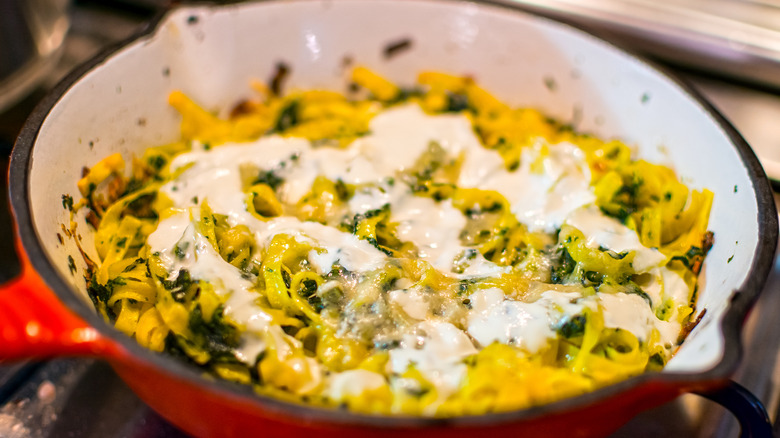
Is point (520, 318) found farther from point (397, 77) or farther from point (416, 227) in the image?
point (397, 77)

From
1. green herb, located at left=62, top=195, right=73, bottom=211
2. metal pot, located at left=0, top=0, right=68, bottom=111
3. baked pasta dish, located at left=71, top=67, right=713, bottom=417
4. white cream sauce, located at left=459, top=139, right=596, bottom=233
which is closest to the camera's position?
baked pasta dish, located at left=71, top=67, right=713, bottom=417

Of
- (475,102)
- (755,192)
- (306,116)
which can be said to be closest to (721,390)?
(755,192)

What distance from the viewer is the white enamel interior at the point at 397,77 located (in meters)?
1.25

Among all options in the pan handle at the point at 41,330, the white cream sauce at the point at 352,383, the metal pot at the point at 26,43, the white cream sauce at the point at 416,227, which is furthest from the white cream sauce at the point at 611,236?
the metal pot at the point at 26,43

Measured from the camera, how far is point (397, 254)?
4.23 feet

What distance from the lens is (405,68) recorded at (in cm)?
187

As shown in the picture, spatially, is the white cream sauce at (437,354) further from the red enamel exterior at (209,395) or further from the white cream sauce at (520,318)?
the red enamel exterior at (209,395)

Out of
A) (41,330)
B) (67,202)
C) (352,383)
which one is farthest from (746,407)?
(67,202)

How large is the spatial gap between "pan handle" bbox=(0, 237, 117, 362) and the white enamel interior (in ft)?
Answer: 0.92

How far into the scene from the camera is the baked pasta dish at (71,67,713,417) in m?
1.03

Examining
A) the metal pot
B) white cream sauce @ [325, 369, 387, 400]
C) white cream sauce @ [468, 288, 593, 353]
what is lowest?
white cream sauce @ [468, 288, 593, 353]

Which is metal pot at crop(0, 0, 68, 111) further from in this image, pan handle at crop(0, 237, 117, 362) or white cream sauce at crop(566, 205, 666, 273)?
white cream sauce at crop(566, 205, 666, 273)

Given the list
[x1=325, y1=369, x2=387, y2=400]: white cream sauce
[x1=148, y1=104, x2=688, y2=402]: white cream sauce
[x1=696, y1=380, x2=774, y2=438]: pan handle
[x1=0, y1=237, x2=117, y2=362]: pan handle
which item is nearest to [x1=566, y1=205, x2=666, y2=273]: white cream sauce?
[x1=148, y1=104, x2=688, y2=402]: white cream sauce

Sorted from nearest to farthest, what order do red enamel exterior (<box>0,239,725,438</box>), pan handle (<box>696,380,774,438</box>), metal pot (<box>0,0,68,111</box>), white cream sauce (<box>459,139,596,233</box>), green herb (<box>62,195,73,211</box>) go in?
1. red enamel exterior (<box>0,239,725,438</box>)
2. pan handle (<box>696,380,774,438</box>)
3. green herb (<box>62,195,73,211</box>)
4. white cream sauce (<box>459,139,596,233</box>)
5. metal pot (<box>0,0,68,111</box>)
